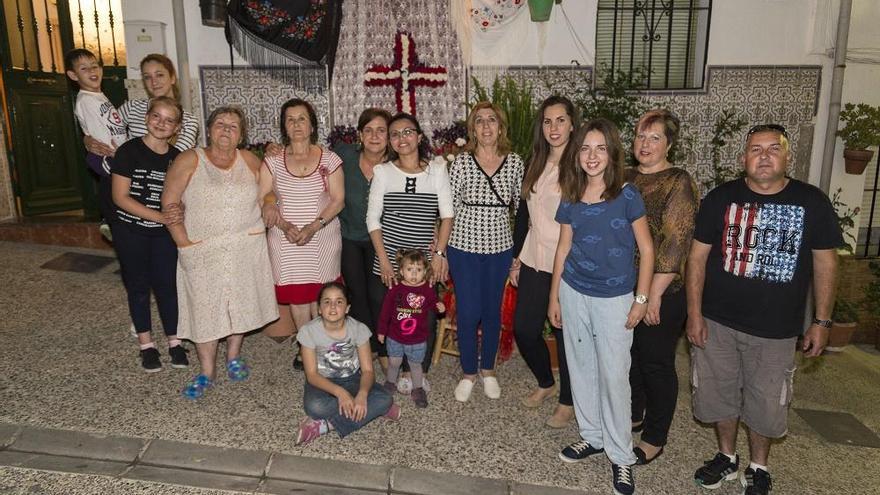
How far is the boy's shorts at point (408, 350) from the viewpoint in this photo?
3748mm

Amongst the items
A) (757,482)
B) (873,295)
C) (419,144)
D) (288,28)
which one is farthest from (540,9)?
(757,482)

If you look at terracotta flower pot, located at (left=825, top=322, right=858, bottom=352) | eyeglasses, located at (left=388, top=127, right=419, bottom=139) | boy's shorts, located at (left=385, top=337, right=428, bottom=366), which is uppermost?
eyeglasses, located at (left=388, top=127, right=419, bottom=139)

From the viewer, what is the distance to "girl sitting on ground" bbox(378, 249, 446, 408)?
362cm

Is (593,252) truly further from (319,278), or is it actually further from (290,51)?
(290,51)

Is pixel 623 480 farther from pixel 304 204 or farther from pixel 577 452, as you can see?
pixel 304 204

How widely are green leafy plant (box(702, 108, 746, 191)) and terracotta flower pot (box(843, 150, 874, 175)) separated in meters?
1.11

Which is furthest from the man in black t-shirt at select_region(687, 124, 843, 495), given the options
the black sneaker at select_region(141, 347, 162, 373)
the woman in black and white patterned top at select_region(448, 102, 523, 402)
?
the black sneaker at select_region(141, 347, 162, 373)

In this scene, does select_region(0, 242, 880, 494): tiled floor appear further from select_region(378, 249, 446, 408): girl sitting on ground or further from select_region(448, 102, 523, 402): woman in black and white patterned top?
select_region(448, 102, 523, 402): woman in black and white patterned top

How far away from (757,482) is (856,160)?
198 inches

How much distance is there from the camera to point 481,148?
3.63m

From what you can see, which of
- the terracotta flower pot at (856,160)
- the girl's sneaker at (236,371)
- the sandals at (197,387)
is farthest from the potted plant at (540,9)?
the sandals at (197,387)

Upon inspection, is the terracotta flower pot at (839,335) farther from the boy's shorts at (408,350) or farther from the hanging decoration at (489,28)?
the boy's shorts at (408,350)

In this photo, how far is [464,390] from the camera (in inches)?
151

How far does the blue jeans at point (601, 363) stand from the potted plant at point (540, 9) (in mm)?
4168
